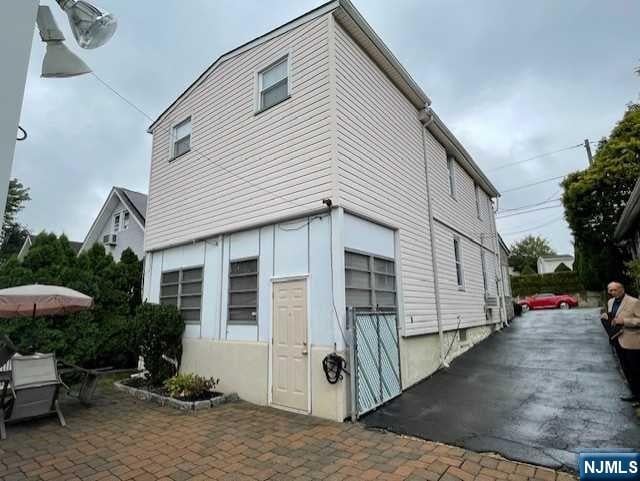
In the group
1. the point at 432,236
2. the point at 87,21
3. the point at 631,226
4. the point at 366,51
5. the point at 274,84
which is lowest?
the point at 432,236

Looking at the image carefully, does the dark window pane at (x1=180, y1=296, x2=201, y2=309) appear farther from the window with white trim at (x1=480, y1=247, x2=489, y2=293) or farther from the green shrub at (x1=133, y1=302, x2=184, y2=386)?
the window with white trim at (x1=480, y1=247, x2=489, y2=293)

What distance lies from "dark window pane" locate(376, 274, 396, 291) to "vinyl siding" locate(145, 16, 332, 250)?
2.04 m

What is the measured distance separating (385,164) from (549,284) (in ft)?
90.8

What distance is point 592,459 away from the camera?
342cm

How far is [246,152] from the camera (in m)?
7.62

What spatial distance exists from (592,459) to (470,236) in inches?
378

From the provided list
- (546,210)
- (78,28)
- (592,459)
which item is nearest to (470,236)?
(592,459)

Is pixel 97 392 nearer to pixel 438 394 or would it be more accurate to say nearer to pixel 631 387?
pixel 438 394

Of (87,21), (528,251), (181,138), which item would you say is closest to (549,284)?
(528,251)

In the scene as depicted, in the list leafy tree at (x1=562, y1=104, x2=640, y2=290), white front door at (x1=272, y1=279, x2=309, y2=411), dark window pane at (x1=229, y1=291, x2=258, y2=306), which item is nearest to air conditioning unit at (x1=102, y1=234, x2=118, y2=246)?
dark window pane at (x1=229, y1=291, x2=258, y2=306)

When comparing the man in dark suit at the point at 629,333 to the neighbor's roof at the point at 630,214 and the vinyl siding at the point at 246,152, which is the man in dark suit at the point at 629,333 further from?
the vinyl siding at the point at 246,152

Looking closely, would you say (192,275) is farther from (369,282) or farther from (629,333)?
(629,333)

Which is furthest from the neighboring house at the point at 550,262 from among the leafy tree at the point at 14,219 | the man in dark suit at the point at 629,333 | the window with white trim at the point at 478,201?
the leafy tree at the point at 14,219

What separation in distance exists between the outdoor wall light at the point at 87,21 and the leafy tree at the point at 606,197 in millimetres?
15130
